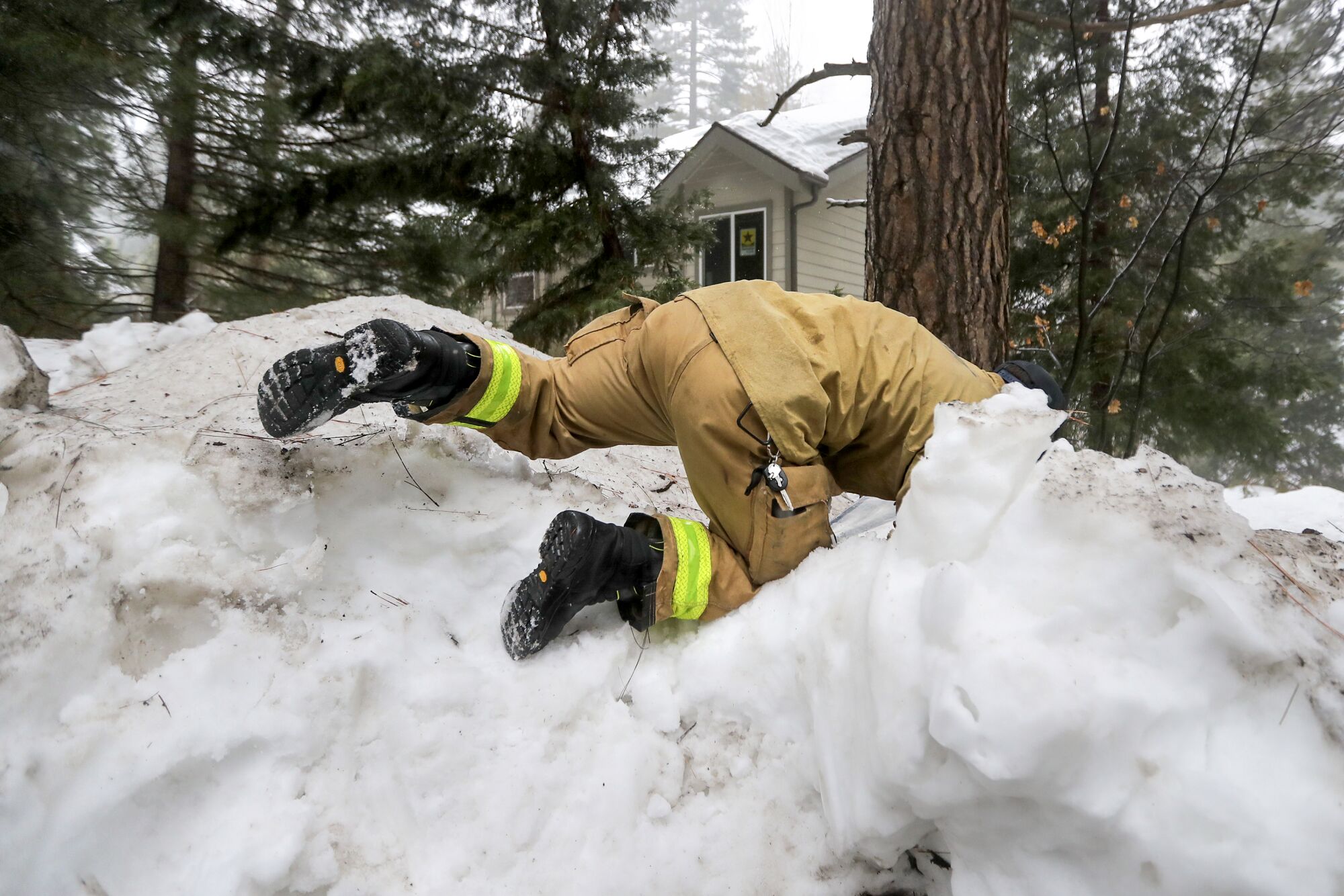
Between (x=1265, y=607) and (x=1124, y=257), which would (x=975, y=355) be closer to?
(x=1265, y=607)

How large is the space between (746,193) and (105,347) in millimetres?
7852

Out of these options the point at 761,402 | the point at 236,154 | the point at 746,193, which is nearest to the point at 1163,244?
the point at 746,193

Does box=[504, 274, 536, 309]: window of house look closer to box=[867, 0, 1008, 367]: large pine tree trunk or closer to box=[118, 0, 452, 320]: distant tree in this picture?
box=[118, 0, 452, 320]: distant tree

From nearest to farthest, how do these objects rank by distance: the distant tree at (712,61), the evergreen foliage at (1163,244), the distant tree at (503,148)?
the distant tree at (503,148), the evergreen foliage at (1163,244), the distant tree at (712,61)

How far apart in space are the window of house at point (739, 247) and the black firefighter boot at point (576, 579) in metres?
8.26

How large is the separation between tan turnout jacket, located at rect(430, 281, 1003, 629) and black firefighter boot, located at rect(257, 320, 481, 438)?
0.18 meters

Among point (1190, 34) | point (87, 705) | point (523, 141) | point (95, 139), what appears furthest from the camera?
point (1190, 34)

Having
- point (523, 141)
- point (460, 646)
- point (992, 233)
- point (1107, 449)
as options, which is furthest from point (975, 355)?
point (1107, 449)

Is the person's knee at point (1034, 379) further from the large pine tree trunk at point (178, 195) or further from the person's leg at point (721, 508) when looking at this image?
the large pine tree trunk at point (178, 195)

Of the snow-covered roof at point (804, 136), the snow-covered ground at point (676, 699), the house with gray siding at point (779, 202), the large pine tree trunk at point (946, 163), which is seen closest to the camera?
the snow-covered ground at point (676, 699)

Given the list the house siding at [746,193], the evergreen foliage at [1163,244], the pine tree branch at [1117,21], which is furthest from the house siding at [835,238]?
the pine tree branch at [1117,21]

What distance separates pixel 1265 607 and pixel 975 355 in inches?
97.3

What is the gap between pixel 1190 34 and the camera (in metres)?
6.23

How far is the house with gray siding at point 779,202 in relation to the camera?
9.14 meters
